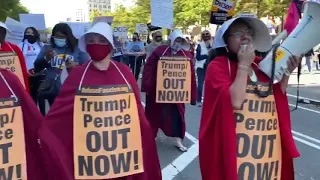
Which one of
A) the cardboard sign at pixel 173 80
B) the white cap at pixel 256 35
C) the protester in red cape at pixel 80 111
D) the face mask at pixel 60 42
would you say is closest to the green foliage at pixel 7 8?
the cardboard sign at pixel 173 80

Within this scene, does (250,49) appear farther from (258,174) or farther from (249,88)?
(258,174)

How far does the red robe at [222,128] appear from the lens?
3.32m

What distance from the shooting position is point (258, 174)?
3434mm

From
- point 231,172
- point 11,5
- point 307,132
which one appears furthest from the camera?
point 11,5

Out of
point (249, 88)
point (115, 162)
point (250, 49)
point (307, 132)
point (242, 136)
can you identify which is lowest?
point (307, 132)

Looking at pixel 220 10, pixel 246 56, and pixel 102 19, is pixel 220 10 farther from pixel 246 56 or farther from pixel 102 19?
pixel 246 56

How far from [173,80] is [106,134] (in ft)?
13.3

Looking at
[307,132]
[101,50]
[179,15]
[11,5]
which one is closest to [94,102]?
[101,50]

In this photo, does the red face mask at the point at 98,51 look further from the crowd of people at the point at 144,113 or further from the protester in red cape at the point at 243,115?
the protester in red cape at the point at 243,115

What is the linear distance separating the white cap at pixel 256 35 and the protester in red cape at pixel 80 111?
856mm

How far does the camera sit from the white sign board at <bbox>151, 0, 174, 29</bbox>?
359 inches

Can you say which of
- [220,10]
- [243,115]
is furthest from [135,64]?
[243,115]

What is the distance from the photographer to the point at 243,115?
3439mm

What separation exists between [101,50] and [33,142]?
858mm
